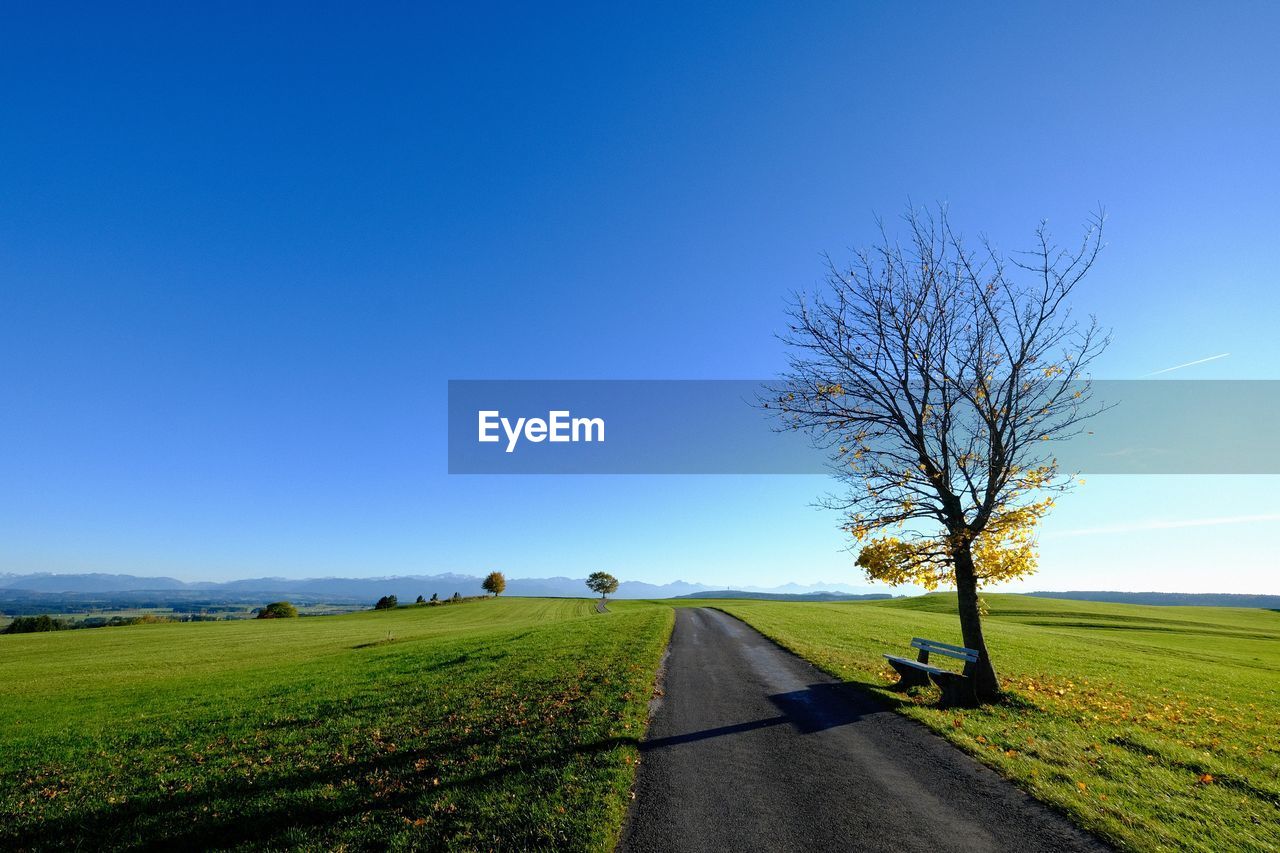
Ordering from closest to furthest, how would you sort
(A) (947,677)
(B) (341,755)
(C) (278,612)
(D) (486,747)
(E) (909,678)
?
(D) (486,747), (B) (341,755), (A) (947,677), (E) (909,678), (C) (278,612)

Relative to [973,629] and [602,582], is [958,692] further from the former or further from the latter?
[602,582]

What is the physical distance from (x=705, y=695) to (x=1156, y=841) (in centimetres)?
911

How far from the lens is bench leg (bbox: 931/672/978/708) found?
13.4m

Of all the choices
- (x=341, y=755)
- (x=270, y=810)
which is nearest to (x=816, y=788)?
(x=270, y=810)

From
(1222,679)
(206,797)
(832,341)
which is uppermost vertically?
(832,341)

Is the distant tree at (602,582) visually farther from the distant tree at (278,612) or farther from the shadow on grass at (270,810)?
the shadow on grass at (270,810)

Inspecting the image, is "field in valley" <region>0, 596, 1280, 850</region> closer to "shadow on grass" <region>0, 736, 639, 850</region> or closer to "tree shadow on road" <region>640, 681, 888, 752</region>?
"shadow on grass" <region>0, 736, 639, 850</region>

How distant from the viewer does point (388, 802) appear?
816 centimetres

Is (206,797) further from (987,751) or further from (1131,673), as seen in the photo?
(1131,673)

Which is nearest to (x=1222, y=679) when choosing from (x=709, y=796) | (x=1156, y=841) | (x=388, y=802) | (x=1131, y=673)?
(x=1131, y=673)

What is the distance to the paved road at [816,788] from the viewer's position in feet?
22.2

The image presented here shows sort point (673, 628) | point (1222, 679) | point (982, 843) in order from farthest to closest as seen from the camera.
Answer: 1. point (673, 628)
2. point (1222, 679)
3. point (982, 843)

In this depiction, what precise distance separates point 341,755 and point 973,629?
15.9 m

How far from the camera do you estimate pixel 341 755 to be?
1079 cm
